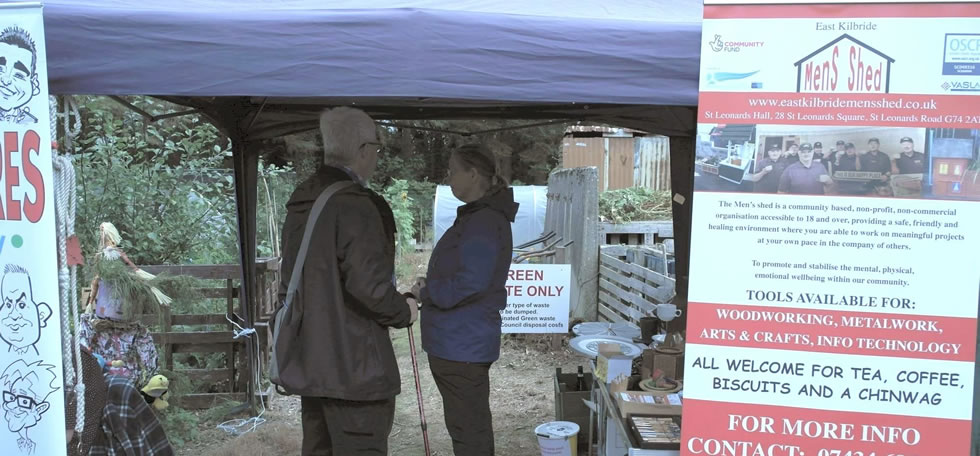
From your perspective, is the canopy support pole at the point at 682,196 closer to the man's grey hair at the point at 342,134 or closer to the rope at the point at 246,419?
the man's grey hair at the point at 342,134

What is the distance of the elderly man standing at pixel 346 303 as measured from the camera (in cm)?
220

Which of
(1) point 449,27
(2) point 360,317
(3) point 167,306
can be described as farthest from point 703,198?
(3) point 167,306

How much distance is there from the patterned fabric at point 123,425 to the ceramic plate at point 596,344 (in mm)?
1965

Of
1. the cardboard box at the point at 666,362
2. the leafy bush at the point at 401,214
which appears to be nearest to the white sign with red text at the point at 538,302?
the cardboard box at the point at 666,362

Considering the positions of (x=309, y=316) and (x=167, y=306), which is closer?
(x=309, y=316)

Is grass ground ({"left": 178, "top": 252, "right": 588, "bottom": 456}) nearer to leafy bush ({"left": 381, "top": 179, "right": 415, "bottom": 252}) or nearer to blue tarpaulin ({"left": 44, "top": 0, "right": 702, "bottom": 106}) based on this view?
blue tarpaulin ({"left": 44, "top": 0, "right": 702, "bottom": 106})

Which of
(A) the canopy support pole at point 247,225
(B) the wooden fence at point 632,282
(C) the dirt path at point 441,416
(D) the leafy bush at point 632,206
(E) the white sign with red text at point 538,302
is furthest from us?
(D) the leafy bush at point 632,206

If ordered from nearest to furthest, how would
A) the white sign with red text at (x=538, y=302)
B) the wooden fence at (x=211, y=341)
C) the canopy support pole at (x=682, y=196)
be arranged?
the canopy support pole at (x=682, y=196) < the wooden fence at (x=211, y=341) < the white sign with red text at (x=538, y=302)

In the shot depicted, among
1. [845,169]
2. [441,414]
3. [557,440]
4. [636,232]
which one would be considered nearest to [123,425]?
[557,440]

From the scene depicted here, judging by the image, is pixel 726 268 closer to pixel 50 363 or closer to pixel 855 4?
pixel 855 4

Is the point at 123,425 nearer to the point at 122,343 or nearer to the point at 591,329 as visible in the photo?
the point at 122,343

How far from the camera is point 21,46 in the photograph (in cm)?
198

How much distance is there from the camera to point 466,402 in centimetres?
286

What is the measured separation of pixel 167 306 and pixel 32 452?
8.64 feet
